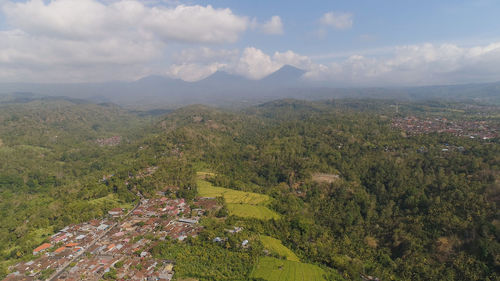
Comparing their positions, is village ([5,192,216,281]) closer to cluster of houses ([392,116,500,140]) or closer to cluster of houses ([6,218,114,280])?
cluster of houses ([6,218,114,280])

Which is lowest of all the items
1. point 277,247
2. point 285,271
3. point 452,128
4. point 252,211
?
point 285,271

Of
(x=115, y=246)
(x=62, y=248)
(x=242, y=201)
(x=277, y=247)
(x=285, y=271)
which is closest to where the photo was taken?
(x=285, y=271)

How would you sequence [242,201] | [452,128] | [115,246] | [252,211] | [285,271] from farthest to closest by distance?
[452,128] → [242,201] → [252,211] → [115,246] → [285,271]

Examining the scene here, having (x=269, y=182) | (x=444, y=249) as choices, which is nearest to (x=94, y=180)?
(x=269, y=182)

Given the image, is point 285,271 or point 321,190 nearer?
→ point 285,271

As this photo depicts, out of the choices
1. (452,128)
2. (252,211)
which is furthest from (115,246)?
(452,128)

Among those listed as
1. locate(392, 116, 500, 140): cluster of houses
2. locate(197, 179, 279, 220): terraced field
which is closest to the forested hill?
locate(392, 116, 500, 140): cluster of houses

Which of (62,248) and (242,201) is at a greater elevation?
(62,248)

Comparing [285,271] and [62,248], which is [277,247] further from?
[62,248]
